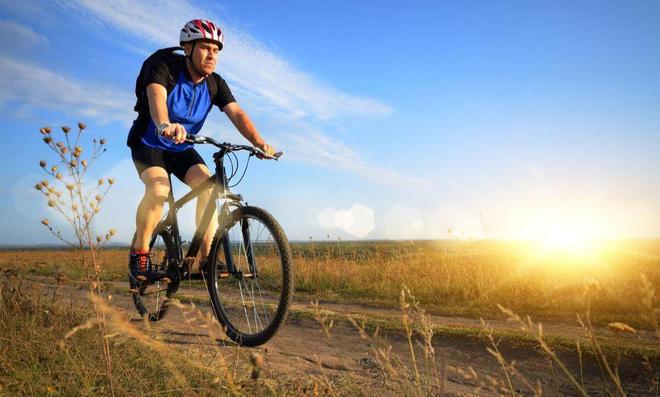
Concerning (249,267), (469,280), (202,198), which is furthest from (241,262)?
(469,280)

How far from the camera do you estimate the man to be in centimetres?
452

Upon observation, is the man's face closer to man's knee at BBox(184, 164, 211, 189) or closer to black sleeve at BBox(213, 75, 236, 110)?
black sleeve at BBox(213, 75, 236, 110)

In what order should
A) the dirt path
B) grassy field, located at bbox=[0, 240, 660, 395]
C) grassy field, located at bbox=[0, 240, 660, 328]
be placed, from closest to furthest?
grassy field, located at bbox=[0, 240, 660, 395] → the dirt path → grassy field, located at bbox=[0, 240, 660, 328]

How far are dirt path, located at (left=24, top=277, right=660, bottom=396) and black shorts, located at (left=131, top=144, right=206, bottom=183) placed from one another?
1.47 metres

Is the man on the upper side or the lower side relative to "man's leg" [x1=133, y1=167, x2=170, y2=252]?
upper

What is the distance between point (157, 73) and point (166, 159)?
0.94m

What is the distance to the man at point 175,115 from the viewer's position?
4.52 m

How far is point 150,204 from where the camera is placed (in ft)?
16.0

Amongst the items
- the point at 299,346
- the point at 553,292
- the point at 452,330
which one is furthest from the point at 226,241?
the point at 553,292

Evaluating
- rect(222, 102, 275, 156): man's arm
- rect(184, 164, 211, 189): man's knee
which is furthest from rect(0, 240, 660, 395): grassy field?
rect(222, 102, 275, 156): man's arm

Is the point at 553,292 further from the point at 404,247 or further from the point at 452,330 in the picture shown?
the point at 404,247

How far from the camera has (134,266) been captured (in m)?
5.27

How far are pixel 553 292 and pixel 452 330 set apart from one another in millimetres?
3732

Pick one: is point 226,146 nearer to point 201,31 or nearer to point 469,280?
point 201,31
